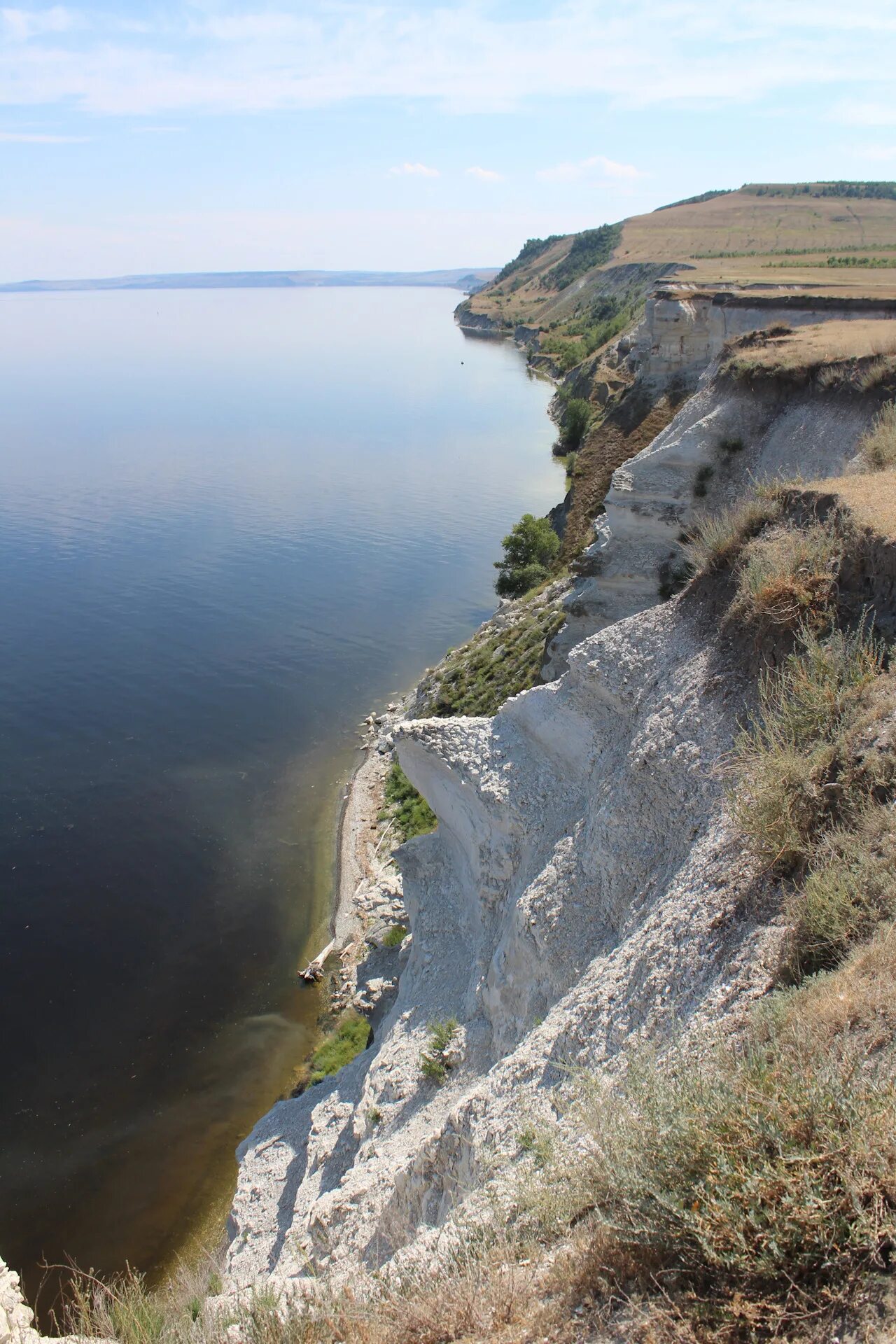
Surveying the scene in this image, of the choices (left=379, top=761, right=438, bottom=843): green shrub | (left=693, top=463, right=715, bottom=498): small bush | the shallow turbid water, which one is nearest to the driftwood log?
the shallow turbid water

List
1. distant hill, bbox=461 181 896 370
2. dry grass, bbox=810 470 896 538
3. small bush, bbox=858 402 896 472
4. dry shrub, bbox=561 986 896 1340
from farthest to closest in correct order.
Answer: distant hill, bbox=461 181 896 370, small bush, bbox=858 402 896 472, dry grass, bbox=810 470 896 538, dry shrub, bbox=561 986 896 1340

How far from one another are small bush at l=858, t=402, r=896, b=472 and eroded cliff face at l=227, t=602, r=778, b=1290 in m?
4.21

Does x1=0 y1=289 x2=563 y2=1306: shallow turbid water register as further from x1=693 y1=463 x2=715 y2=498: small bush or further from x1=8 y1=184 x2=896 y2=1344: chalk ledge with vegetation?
x1=693 y1=463 x2=715 y2=498: small bush

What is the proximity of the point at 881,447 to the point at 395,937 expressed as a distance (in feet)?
48.0

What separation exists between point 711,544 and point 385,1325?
9681 mm

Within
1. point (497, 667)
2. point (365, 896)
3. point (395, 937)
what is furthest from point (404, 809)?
point (395, 937)

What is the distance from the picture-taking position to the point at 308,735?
3272 cm

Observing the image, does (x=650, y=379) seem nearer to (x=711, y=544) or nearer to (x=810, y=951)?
(x=711, y=544)

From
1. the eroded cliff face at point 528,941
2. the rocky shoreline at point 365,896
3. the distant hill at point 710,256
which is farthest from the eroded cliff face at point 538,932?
the distant hill at point 710,256

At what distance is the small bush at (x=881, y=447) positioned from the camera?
13.0m

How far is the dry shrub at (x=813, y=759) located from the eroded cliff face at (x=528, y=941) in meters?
0.55

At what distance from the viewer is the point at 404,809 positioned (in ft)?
87.7

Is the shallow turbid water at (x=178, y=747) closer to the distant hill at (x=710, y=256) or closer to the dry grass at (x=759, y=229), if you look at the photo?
the distant hill at (x=710, y=256)

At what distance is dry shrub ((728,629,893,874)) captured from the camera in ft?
23.5
